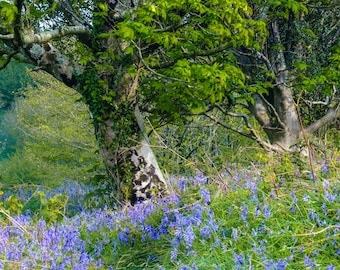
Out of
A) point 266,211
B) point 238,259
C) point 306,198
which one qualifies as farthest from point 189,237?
point 306,198

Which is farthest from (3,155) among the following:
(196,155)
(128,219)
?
(128,219)

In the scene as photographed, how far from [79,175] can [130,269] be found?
32.1ft

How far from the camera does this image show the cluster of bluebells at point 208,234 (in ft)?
10.1

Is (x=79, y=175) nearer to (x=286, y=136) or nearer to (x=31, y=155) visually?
(x=31, y=155)

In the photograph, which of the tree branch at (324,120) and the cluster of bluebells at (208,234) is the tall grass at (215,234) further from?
the tree branch at (324,120)

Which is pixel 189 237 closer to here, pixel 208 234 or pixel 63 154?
pixel 208 234

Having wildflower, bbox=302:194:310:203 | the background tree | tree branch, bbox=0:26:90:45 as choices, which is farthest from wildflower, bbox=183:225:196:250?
the background tree

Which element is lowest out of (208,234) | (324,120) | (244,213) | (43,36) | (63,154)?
(63,154)

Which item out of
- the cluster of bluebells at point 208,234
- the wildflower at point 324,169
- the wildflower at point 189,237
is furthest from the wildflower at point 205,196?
the wildflower at point 324,169

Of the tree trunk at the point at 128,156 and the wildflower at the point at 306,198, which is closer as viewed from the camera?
the wildflower at the point at 306,198

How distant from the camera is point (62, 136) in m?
13.5

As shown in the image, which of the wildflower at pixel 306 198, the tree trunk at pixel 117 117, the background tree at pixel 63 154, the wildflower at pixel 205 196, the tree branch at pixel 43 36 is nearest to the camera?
the wildflower at pixel 306 198

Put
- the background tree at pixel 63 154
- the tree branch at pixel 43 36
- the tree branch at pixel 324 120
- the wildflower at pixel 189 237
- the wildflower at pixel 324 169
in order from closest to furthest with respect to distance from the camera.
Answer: the wildflower at pixel 189 237 < the wildflower at pixel 324 169 < the tree branch at pixel 43 36 < the tree branch at pixel 324 120 < the background tree at pixel 63 154

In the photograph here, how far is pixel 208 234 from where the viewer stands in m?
3.47
